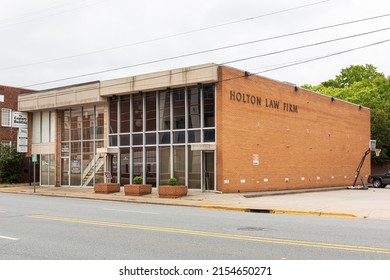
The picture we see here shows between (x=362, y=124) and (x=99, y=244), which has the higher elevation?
(x=362, y=124)

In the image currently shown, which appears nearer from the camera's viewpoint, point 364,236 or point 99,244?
point 99,244

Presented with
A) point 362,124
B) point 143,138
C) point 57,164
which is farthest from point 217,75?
point 362,124

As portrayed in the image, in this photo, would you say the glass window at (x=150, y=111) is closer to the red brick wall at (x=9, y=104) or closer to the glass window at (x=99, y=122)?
the glass window at (x=99, y=122)

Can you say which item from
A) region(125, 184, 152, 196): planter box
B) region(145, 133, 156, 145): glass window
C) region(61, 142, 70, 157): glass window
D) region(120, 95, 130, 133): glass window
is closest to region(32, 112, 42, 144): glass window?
region(61, 142, 70, 157): glass window

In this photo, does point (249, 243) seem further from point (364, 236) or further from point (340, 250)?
point (364, 236)

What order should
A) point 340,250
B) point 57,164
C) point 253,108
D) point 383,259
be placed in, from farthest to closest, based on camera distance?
point 57,164 < point 253,108 < point 340,250 < point 383,259

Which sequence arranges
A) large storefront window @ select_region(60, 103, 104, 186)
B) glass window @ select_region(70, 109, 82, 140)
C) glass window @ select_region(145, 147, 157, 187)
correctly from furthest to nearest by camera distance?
glass window @ select_region(70, 109, 82, 140) < large storefront window @ select_region(60, 103, 104, 186) < glass window @ select_region(145, 147, 157, 187)

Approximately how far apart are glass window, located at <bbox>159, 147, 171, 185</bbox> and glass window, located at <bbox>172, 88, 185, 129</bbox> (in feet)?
5.63

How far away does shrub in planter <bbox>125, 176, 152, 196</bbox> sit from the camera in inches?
1113

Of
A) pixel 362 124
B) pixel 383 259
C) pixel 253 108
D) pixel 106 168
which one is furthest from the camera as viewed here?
pixel 362 124

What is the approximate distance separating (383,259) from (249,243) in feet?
9.41

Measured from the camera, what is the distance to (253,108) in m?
30.7

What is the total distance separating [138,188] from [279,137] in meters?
11.0

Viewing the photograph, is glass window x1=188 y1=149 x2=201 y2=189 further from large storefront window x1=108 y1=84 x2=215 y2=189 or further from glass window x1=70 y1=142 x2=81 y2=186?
glass window x1=70 y1=142 x2=81 y2=186
